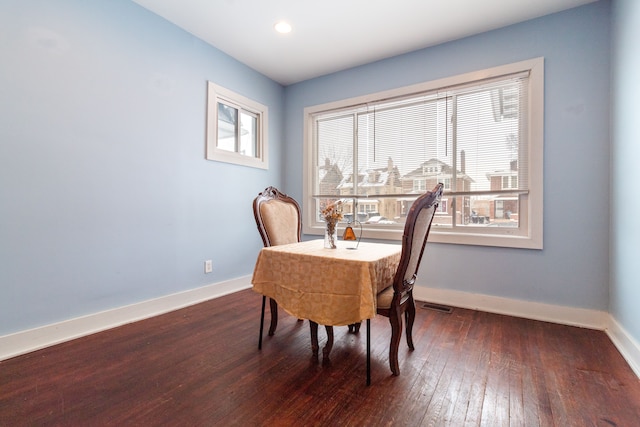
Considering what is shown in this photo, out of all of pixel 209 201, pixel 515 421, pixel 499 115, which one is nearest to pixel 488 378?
pixel 515 421

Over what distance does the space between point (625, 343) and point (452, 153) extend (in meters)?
1.98

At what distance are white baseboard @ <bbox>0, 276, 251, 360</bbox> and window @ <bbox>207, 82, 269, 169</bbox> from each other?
148 cm

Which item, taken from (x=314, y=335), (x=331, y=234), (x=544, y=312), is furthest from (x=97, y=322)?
(x=544, y=312)

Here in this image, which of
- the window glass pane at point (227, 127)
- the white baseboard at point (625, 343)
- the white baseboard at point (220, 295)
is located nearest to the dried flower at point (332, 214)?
the white baseboard at point (220, 295)

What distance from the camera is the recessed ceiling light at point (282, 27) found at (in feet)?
9.26

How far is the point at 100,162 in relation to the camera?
2371 mm

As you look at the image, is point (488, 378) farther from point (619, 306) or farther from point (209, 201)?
point (209, 201)

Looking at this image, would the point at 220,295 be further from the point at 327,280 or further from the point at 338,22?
the point at 338,22

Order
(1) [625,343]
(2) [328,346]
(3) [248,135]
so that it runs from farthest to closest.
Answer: (3) [248,135] < (1) [625,343] < (2) [328,346]

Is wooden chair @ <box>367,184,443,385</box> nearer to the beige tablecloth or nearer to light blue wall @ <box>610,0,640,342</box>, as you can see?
the beige tablecloth

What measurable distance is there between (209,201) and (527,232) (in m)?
3.19

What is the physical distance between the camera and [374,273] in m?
1.64

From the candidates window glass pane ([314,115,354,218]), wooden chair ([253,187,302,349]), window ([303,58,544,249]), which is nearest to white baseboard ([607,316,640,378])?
window ([303,58,544,249])

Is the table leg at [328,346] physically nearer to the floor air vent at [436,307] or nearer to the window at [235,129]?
the floor air vent at [436,307]
